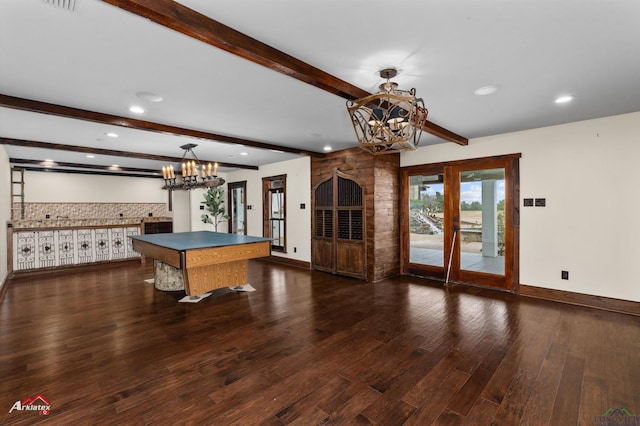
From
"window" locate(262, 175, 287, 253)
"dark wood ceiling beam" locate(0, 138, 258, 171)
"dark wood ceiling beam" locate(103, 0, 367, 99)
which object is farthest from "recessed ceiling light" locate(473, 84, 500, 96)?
"dark wood ceiling beam" locate(0, 138, 258, 171)

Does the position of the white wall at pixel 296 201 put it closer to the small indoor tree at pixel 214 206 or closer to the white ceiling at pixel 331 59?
the small indoor tree at pixel 214 206

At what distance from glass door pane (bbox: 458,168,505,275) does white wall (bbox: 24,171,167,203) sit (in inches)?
337

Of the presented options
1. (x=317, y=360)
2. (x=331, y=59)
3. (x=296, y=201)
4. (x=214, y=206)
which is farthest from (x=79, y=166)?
(x=317, y=360)

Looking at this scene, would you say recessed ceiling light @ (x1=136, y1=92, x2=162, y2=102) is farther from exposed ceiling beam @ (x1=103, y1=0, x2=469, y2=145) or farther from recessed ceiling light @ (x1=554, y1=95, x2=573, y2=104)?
recessed ceiling light @ (x1=554, y1=95, x2=573, y2=104)

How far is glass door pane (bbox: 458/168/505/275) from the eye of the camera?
473 centimetres

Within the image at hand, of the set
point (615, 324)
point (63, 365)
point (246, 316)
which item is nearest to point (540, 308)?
point (615, 324)

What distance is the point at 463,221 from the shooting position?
508 cm

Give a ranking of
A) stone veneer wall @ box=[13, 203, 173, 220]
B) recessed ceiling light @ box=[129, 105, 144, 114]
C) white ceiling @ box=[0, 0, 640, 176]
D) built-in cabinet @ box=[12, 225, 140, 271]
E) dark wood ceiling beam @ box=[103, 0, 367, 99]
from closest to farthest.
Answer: dark wood ceiling beam @ box=[103, 0, 367, 99]
white ceiling @ box=[0, 0, 640, 176]
recessed ceiling light @ box=[129, 105, 144, 114]
built-in cabinet @ box=[12, 225, 140, 271]
stone veneer wall @ box=[13, 203, 173, 220]

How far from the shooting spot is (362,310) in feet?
12.6

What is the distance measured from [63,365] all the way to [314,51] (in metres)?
3.26

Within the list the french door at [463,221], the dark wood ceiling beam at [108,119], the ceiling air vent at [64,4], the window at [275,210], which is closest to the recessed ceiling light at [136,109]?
the dark wood ceiling beam at [108,119]

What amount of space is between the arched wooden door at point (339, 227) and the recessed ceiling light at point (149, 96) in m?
3.48

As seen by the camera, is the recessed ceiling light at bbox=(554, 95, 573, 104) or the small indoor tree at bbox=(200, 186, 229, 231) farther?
the small indoor tree at bbox=(200, 186, 229, 231)

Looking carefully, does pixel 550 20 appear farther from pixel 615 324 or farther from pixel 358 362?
pixel 615 324
